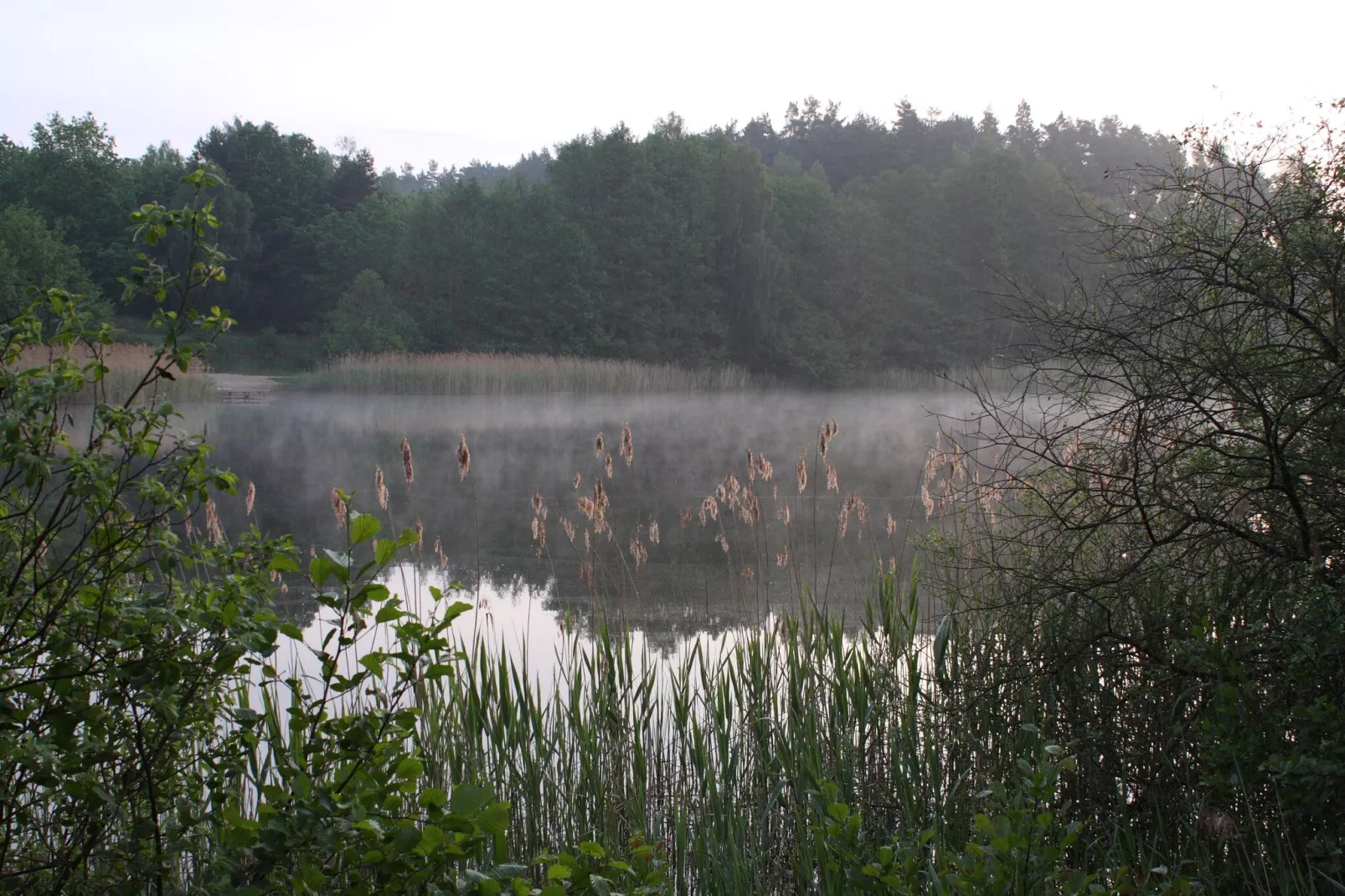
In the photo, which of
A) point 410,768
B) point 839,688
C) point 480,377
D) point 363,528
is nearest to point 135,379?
point 480,377

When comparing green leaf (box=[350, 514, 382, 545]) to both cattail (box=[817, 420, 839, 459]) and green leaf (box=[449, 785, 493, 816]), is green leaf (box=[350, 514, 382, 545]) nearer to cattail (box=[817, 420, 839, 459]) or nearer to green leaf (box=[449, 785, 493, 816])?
green leaf (box=[449, 785, 493, 816])

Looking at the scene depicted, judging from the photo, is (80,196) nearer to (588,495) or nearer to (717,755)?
(588,495)

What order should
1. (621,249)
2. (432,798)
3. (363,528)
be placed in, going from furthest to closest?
(621,249), (363,528), (432,798)

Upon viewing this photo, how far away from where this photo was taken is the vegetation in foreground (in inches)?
62.9

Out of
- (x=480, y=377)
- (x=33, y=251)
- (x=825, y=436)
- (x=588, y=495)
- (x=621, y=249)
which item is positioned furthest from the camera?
(x=621, y=249)

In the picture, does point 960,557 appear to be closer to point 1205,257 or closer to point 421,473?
point 1205,257

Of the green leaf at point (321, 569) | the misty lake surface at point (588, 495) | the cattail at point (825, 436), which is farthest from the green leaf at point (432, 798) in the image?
the cattail at point (825, 436)

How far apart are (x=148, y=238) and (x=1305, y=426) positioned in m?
2.76

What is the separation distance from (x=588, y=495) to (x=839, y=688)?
286 inches

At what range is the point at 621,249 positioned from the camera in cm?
3853

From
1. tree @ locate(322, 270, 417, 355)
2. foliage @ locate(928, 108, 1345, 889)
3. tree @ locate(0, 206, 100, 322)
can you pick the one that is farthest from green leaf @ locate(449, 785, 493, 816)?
tree @ locate(322, 270, 417, 355)

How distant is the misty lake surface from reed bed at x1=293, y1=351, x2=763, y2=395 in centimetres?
67

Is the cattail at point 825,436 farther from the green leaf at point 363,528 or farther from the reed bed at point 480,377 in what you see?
the reed bed at point 480,377

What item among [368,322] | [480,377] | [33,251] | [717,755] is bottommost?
[717,755]
